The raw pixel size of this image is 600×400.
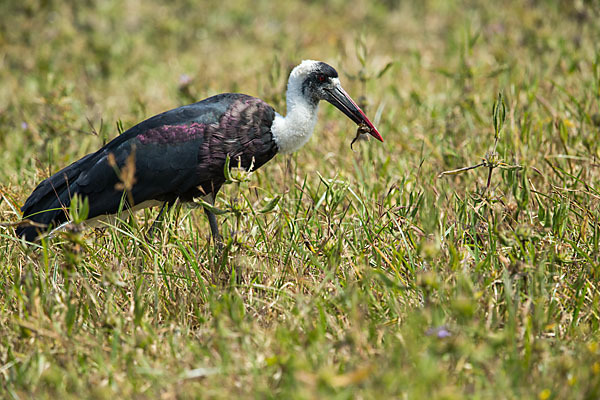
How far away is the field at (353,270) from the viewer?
2.14 metres

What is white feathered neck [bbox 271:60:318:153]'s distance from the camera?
136 inches

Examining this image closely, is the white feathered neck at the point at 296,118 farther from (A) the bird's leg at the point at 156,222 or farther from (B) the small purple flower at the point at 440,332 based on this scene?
(B) the small purple flower at the point at 440,332

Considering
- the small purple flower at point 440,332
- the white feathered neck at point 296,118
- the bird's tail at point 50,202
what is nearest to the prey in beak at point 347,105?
the white feathered neck at point 296,118

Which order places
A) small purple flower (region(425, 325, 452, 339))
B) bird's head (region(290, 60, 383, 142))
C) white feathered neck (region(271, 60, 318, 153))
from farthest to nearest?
bird's head (region(290, 60, 383, 142))
white feathered neck (region(271, 60, 318, 153))
small purple flower (region(425, 325, 452, 339))

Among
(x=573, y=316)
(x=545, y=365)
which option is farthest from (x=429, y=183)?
(x=545, y=365)

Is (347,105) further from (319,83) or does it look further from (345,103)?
(319,83)

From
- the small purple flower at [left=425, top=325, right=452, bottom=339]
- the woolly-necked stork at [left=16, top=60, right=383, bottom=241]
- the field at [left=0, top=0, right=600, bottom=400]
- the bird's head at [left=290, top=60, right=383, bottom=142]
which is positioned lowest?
the field at [left=0, top=0, right=600, bottom=400]

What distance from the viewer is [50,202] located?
341 cm

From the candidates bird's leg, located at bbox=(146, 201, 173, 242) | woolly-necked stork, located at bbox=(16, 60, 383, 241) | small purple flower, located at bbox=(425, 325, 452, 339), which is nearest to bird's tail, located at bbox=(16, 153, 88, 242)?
woolly-necked stork, located at bbox=(16, 60, 383, 241)

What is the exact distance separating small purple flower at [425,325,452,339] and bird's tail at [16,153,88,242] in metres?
2.01

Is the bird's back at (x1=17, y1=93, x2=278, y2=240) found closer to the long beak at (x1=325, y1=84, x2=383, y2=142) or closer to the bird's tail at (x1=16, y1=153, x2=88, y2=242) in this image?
the bird's tail at (x1=16, y1=153, x2=88, y2=242)

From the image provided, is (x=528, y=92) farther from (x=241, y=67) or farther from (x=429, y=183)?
(x=241, y=67)

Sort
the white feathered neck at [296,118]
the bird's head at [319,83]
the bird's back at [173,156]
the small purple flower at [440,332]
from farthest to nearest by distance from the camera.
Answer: the bird's head at [319,83] < the white feathered neck at [296,118] < the bird's back at [173,156] < the small purple flower at [440,332]

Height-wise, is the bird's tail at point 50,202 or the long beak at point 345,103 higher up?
the long beak at point 345,103
